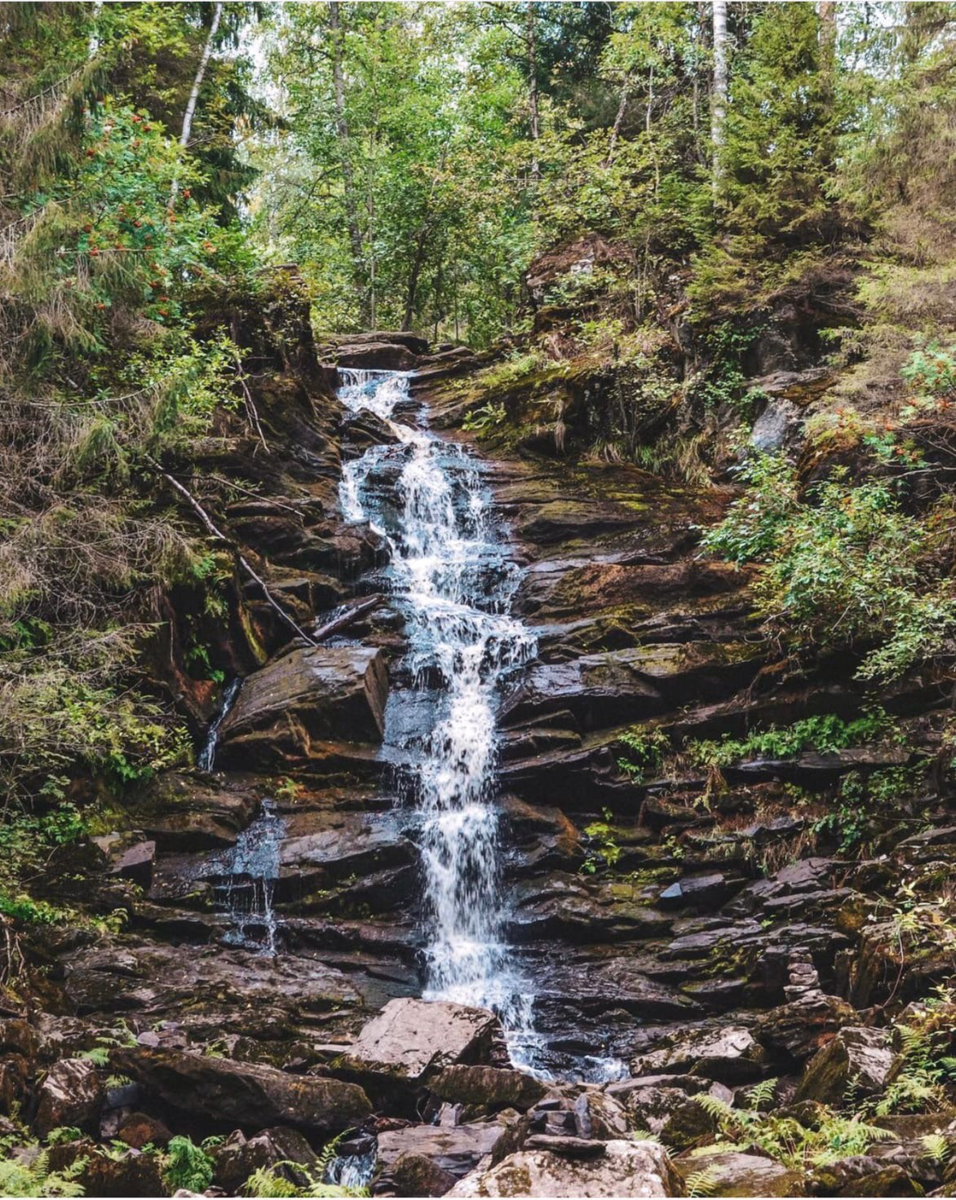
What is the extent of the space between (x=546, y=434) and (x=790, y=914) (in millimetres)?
12569

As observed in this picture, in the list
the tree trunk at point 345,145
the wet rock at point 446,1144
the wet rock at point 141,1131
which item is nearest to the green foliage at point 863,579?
the wet rock at point 446,1144

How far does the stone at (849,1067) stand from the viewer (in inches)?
228

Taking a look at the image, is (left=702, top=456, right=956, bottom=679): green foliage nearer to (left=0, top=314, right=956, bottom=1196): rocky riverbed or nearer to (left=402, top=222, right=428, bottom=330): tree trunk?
(left=0, top=314, right=956, bottom=1196): rocky riverbed

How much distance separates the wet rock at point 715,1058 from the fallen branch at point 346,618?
8.11m

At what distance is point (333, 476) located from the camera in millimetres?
17969

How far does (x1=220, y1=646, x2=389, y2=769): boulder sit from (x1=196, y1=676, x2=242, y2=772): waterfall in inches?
5.1

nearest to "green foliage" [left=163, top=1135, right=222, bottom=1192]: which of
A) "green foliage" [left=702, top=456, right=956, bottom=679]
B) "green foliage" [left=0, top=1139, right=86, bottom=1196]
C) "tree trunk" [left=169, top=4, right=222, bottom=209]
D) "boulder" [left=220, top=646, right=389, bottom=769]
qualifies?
"green foliage" [left=0, top=1139, right=86, bottom=1196]

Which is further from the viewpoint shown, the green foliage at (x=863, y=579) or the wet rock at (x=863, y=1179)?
the green foliage at (x=863, y=579)

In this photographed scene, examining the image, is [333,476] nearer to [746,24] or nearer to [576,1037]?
[576,1037]

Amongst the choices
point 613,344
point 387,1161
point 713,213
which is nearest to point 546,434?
point 613,344

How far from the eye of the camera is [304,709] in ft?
40.9

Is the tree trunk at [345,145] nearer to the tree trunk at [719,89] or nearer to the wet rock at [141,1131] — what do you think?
the tree trunk at [719,89]

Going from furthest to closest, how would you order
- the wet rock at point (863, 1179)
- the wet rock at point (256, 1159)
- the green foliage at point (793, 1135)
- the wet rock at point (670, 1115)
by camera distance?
the wet rock at point (670, 1115) < the wet rock at point (256, 1159) < the green foliage at point (793, 1135) < the wet rock at point (863, 1179)

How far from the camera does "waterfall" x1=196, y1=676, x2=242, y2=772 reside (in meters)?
12.2
